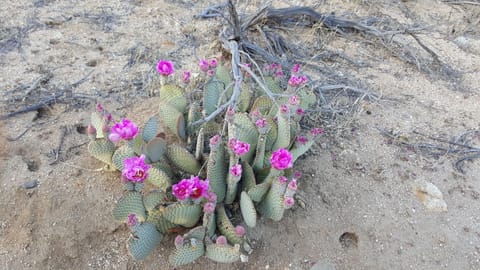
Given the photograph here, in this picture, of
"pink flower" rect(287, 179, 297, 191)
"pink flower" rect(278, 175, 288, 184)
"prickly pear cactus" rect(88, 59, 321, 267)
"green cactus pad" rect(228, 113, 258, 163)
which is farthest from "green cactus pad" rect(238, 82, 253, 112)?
"pink flower" rect(287, 179, 297, 191)

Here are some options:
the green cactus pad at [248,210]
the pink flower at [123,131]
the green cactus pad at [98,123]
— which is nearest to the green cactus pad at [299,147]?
the green cactus pad at [248,210]

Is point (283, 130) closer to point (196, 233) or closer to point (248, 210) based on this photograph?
point (248, 210)

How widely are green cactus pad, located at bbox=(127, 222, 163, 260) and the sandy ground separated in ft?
0.55

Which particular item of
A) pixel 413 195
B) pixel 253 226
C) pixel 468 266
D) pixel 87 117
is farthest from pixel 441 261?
pixel 87 117

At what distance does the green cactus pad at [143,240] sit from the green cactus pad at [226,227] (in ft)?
0.97

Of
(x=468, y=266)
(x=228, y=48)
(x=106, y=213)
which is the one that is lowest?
(x=468, y=266)

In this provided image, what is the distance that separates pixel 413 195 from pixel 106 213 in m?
1.68

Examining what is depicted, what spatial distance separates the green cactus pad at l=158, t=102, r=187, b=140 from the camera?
2520 mm

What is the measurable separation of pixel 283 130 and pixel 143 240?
88cm

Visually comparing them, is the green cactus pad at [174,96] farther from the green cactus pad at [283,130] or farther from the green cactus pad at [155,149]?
the green cactus pad at [283,130]

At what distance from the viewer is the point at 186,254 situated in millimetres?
2051

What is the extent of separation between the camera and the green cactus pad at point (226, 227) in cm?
216

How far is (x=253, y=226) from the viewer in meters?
2.19

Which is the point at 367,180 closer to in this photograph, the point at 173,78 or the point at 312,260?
the point at 312,260
